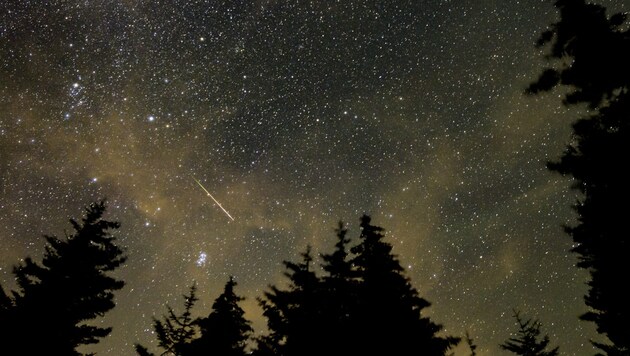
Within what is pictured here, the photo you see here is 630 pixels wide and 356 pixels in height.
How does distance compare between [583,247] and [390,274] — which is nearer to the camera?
[390,274]

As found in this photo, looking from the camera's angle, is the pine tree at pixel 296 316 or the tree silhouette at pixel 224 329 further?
the tree silhouette at pixel 224 329

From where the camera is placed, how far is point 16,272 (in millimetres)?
12305

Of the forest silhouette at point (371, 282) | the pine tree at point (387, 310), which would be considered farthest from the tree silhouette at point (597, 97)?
the pine tree at point (387, 310)

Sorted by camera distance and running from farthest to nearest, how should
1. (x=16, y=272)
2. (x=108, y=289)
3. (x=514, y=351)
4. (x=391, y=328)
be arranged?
(x=514, y=351) → (x=108, y=289) → (x=16, y=272) → (x=391, y=328)

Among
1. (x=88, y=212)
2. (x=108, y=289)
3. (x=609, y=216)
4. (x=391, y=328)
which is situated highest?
(x=88, y=212)

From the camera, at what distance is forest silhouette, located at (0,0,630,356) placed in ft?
25.9

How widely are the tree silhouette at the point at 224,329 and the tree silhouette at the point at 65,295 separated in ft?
11.1

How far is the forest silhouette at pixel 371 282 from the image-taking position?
311 inches

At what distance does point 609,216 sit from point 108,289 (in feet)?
49.1

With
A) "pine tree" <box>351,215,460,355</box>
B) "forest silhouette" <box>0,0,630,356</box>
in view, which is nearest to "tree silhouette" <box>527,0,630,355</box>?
"forest silhouette" <box>0,0,630,356</box>

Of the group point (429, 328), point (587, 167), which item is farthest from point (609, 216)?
point (429, 328)

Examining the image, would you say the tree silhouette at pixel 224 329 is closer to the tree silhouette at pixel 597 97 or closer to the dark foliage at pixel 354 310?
the dark foliage at pixel 354 310

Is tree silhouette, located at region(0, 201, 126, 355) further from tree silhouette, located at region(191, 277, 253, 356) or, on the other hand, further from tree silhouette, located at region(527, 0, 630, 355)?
tree silhouette, located at region(527, 0, 630, 355)

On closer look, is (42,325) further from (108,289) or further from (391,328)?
(391,328)
